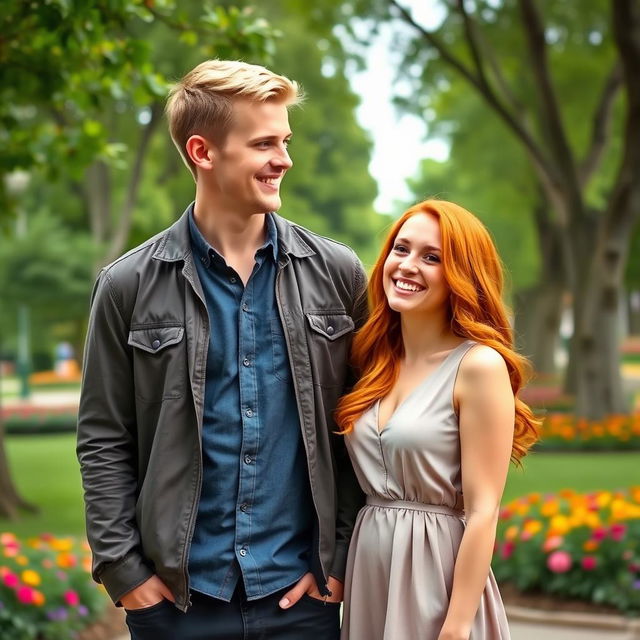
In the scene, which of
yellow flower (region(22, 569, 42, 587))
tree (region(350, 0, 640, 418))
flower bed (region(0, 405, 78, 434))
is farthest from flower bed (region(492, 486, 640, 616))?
flower bed (region(0, 405, 78, 434))

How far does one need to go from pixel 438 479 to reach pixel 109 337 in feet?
3.28

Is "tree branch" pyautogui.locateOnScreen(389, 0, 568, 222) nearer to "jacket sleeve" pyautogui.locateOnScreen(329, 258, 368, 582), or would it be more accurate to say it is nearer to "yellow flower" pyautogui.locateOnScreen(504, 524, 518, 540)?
"yellow flower" pyautogui.locateOnScreen(504, 524, 518, 540)

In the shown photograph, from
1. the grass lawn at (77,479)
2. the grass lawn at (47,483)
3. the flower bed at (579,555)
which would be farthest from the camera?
the grass lawn at (77,479)

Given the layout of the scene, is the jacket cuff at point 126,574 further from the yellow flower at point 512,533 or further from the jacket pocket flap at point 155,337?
the yellow flower at point 512,533

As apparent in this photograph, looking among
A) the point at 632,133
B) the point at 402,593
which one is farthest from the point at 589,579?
the point at 632,133

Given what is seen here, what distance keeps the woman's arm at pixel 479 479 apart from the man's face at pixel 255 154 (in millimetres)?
780

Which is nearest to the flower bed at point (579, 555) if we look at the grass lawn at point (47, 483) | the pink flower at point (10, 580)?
the pink flower at point (10, 580)

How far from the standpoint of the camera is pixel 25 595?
6.00 m

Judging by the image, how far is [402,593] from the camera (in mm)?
3182

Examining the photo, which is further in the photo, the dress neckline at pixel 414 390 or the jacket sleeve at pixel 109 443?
the dress neckline at pixel 414 390

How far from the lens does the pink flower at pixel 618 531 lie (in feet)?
22.3

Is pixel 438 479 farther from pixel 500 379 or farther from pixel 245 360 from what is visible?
pixel 245 360

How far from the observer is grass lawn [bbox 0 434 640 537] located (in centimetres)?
1084

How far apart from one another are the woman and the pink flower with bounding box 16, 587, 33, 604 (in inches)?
126
